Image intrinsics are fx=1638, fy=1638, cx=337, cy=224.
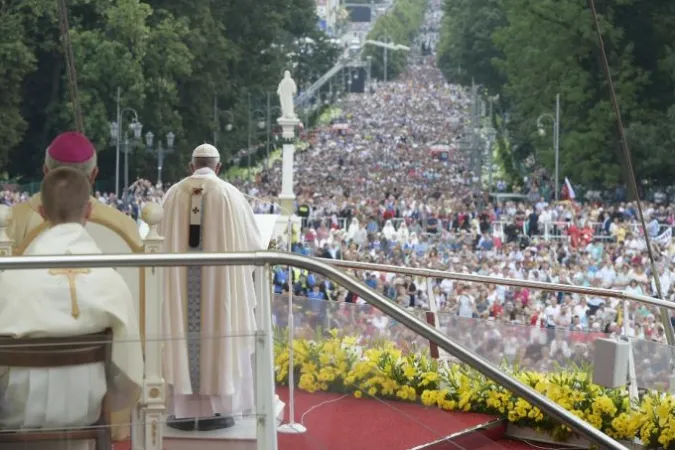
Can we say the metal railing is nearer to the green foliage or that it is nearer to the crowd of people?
the crowd of people

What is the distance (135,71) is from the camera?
5050cm

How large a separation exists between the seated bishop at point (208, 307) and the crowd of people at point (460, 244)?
38cm

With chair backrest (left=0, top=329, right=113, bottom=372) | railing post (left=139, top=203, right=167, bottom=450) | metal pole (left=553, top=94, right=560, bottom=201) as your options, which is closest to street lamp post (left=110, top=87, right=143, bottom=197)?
metal pole (left=553, top=94, right=560, bottom=201)

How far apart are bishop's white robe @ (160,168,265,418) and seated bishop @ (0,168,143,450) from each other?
243 mm

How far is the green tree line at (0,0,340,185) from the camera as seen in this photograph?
148 ft

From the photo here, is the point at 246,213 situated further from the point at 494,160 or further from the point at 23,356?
the point at 494,160

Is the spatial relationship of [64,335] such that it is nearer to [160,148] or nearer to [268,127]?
[160,148]

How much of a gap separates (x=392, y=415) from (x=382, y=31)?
16564cm

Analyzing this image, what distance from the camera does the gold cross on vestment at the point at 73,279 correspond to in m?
4.62

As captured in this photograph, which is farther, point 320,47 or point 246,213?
point 320,47

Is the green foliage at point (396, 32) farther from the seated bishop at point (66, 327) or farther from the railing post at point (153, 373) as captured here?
→ the seated bishop at point (66, 327)

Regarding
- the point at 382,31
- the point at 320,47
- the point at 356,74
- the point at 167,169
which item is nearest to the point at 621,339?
the point at 167,169

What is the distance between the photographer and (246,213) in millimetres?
7652

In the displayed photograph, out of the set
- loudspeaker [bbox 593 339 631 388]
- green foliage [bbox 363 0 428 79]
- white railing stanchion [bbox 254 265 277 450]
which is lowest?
loudspeaker [bbox 593 339 631 388]
